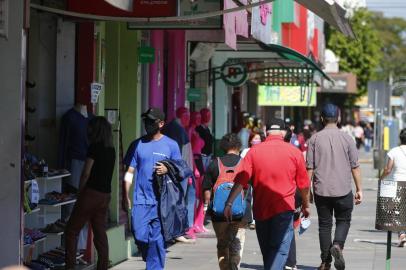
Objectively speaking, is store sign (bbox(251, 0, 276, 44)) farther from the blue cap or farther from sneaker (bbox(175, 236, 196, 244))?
the blue cap

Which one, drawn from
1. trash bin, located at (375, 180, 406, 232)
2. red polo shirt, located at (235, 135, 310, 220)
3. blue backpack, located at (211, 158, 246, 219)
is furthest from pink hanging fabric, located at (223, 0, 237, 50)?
red polo shirt, located at (235, 135, 310, 220)

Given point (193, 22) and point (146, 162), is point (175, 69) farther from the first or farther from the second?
point (146, 162)

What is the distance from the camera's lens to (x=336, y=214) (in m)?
11.6

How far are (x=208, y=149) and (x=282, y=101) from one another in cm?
1844

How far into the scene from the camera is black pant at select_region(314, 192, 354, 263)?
11.5 m

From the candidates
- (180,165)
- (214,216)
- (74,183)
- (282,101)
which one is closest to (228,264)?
(214,216)

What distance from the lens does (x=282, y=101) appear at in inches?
1403

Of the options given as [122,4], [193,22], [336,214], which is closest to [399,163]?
[336,214]

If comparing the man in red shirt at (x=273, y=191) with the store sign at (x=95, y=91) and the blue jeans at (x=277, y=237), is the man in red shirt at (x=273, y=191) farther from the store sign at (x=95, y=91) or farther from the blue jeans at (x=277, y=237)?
the store sign at (x=95, y=91)

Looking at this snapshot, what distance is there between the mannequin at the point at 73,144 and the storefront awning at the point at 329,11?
10.1 feet

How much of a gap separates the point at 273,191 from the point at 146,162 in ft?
4.79

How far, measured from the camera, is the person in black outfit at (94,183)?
33.4 feet

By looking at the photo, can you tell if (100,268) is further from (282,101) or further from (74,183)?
(282,101)

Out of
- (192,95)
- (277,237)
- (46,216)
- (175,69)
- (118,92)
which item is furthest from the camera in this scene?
(192,95)
